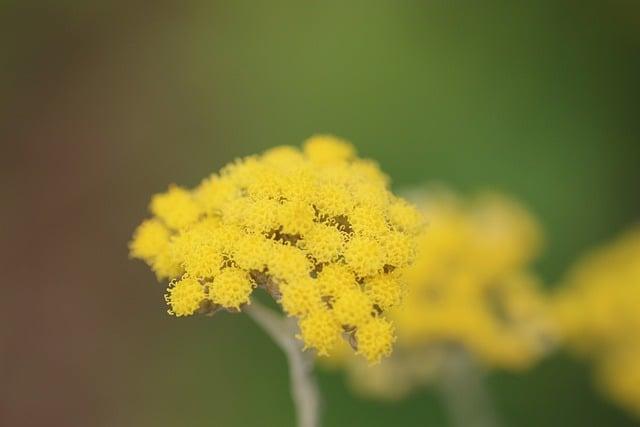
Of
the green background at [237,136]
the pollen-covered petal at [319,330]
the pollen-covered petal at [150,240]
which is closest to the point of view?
the pollen-covered petal at [319,330]

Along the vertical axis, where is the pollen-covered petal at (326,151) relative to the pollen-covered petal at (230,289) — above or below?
above

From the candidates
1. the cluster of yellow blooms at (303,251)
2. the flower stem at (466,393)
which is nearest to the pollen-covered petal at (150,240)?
the cluster of yellow blooms at (303,251)

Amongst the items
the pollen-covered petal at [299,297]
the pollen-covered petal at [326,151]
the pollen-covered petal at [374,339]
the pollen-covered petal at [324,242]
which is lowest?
the pollen-covered petal at [374,339]

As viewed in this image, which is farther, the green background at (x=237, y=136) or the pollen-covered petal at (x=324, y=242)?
the green background at (x=237, y=136)

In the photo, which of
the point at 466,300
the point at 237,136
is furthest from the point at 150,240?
the point at 237,136

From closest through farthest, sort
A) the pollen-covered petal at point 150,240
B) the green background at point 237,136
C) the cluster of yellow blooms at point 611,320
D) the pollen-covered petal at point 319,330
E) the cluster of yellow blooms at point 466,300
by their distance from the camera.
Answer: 1. the pollen-covered petal at point 319,330
2. the pollen-covered petal at point 150,240
3. the cluster of yellow blooms at point 466,300
4. the cluster of yellow blooms at point 611,320
5. the green background at point 237,136

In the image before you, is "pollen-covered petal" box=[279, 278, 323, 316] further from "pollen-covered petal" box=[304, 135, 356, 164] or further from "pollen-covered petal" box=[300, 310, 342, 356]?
"pollen-covered petal" box=[304, 135, 356, 164]

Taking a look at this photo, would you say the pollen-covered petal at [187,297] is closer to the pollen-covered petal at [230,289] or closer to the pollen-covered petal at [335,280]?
the pollen-covered petal at [230,289]

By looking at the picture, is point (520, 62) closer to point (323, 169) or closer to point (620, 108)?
point (620, 108)
